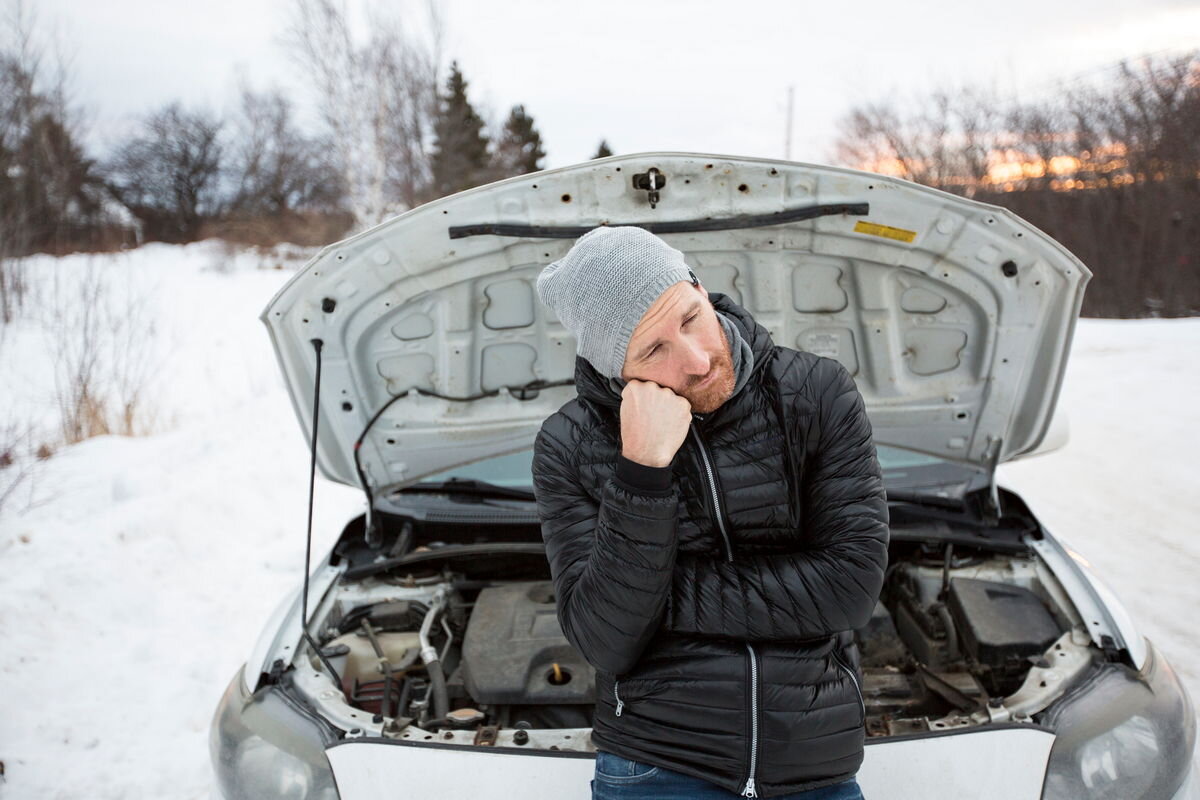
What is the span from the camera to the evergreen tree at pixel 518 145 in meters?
28.2

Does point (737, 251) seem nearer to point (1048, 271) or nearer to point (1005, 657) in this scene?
point (1048, 271)

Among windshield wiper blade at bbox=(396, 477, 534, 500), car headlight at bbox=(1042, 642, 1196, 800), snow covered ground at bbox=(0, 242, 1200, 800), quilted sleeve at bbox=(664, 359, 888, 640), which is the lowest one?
snow covered ground at bbox=(0, 242, 1200, 800)

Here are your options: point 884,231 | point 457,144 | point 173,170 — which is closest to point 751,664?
point 884,231

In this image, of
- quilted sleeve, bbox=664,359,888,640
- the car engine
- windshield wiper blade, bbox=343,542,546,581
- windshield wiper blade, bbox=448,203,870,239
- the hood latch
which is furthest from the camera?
windshield wiper blade, bbox=343,542,546,581

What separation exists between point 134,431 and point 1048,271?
24.4 ft

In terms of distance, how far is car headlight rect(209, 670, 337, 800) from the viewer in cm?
167

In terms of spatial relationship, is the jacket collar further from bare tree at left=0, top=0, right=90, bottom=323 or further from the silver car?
bare tree at left=0, top=0, right=90, bottom=323

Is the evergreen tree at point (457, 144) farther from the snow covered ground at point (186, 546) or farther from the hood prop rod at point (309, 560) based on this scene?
the hood prop rod at point (309, 560)

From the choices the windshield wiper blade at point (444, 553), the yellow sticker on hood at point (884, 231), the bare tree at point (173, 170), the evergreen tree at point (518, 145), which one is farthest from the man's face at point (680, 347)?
the bare tree at point (173, 170)

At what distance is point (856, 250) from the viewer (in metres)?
2.38

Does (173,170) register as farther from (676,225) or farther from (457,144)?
(676,225)

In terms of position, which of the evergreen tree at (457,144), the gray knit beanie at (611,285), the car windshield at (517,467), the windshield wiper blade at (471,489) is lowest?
the windshield wiper blade at (471,489)

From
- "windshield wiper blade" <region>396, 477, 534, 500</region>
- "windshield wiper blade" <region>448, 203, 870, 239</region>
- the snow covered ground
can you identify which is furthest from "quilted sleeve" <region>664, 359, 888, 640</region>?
the snow covered ground

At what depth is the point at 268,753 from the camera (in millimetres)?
1752
